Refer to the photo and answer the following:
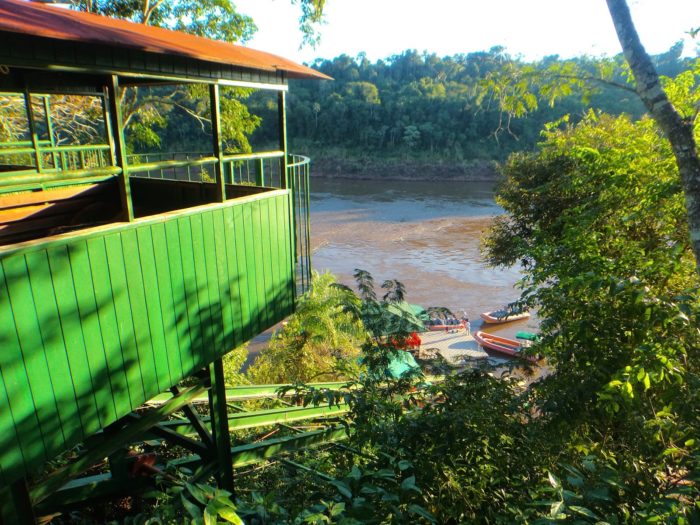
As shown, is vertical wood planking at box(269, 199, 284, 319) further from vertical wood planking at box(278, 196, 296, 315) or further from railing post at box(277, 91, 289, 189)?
railing post at box(277, 91, 289, 189)

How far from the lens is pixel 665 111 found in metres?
3.74

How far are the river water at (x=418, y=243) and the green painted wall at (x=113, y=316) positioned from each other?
50.7 ft

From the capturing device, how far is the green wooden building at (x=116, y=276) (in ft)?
10.1

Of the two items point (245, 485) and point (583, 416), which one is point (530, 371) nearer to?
point (583, 416)

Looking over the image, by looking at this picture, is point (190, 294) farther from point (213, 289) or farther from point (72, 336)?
point (72, 336)

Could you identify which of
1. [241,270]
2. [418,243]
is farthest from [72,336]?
[418,243]

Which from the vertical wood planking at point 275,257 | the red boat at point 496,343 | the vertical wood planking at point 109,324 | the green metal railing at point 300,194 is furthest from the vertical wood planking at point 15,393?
the red boat at point 496,343

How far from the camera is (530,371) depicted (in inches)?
201

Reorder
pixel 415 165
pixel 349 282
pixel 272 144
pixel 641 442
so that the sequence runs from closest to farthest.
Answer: pixel 641 442 → pixel 349 282 → pixel 415 165 → pixel 272 144

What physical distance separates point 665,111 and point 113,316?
4513 mm

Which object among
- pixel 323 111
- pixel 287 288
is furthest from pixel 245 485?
pixel 323 111

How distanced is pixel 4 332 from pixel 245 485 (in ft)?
17.0

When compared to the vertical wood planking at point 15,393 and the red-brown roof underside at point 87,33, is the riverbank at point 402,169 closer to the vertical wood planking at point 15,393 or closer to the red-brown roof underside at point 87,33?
the red-brown roof underside at point 87,33

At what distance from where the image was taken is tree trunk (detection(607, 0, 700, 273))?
3.71 metres
